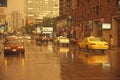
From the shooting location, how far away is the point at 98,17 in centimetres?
6606

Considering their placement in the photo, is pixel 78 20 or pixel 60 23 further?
pixel 60 23

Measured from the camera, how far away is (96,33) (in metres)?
69.0

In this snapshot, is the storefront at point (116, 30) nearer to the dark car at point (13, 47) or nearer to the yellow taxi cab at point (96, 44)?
the yellow taxi cab at point (96, 44)

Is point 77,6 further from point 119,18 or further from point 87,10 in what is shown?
point 119,18

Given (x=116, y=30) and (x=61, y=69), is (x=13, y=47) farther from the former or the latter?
(x=116, y=30)

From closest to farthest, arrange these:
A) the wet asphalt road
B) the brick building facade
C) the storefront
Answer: the wet asphalt road < the storefront < the brick building facade

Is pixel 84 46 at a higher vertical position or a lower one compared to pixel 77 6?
lower

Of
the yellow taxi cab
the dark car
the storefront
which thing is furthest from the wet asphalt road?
the storefront

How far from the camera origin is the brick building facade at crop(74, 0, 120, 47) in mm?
57531

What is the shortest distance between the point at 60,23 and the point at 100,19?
64.3 m

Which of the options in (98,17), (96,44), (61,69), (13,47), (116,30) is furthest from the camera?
(98,17)

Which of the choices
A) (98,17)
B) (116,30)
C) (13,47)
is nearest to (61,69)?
(13,47)

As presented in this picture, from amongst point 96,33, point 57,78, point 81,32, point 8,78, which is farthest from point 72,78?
point 81,32

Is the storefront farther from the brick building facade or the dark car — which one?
the dark car
